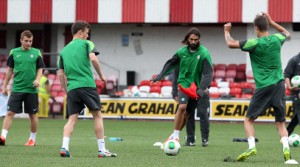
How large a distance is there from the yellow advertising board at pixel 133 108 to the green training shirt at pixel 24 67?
1447 cm

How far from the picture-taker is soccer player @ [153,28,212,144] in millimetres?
15844

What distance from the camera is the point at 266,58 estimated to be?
13.0 meters

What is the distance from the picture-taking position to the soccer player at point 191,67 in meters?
15.8

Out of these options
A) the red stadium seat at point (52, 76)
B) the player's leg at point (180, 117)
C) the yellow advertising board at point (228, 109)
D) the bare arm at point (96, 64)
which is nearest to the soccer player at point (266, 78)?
the bare arm at point (96, 64)

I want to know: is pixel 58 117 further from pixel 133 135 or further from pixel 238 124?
pixel 133 135

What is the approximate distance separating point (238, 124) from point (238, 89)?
366 centimetres

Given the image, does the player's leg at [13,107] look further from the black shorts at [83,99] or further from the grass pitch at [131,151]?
the black shorts at [83,99]

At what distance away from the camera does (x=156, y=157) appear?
1376 cm

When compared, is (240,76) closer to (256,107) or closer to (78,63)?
(78,63)

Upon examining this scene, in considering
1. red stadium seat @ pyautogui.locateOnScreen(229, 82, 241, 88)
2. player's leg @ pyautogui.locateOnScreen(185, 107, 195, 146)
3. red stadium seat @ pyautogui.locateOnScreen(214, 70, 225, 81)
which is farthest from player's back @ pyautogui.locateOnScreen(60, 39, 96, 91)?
red stadium seat @ pyautogui.locateOnScreen(214, 70, 225, 81)

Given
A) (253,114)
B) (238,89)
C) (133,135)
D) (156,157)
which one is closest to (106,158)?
(156,157)

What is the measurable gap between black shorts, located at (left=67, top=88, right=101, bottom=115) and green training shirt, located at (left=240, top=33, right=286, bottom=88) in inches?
92.2

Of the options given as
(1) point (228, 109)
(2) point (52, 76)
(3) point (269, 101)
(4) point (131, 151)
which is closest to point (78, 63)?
(4) point (131, 151)

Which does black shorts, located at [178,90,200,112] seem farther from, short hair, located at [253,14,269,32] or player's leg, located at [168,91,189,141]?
short hair, located at [253,14,269,32]
